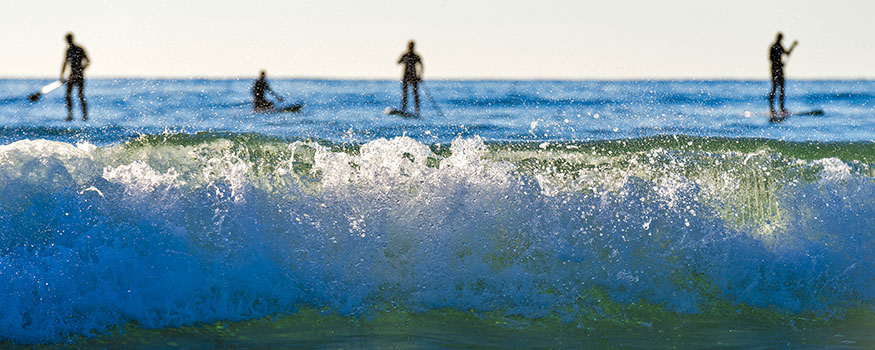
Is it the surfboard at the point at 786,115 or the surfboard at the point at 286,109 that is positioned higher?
the surfboard at the point at 286,109

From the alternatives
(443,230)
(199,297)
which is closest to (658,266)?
(443,230)

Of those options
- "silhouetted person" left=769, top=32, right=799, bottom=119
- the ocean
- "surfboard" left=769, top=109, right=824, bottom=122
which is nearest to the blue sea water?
"surfboard" left=769, top=109, right=824, bottom=122

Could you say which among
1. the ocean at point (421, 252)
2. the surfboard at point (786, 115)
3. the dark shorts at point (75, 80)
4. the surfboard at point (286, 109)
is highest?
the dark shorts at point (75, 80)

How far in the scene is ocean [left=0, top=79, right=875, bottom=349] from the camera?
18.7ft

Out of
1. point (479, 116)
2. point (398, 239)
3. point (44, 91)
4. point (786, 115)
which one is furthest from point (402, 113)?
point (398, 239)

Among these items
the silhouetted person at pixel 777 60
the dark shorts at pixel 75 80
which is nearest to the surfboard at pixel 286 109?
the dark shorts at pixel 75 80

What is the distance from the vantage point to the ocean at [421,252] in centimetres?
570

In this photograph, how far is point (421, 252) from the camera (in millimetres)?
6301

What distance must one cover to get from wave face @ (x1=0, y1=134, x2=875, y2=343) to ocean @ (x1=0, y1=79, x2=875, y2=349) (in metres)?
0.01

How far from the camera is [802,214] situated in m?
6.82

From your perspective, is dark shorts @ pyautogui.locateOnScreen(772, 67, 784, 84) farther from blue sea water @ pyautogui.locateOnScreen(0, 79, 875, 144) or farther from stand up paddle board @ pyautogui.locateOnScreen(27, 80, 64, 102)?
stand up paddle board @ pyautogui.locateOnScreen(27, 80, 64, 102)

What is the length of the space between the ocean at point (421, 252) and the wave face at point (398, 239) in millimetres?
14

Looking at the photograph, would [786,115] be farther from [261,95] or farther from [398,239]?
[398,239]

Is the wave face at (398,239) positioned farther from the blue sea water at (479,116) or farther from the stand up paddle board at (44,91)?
the stand up paddle board at (44,91)
